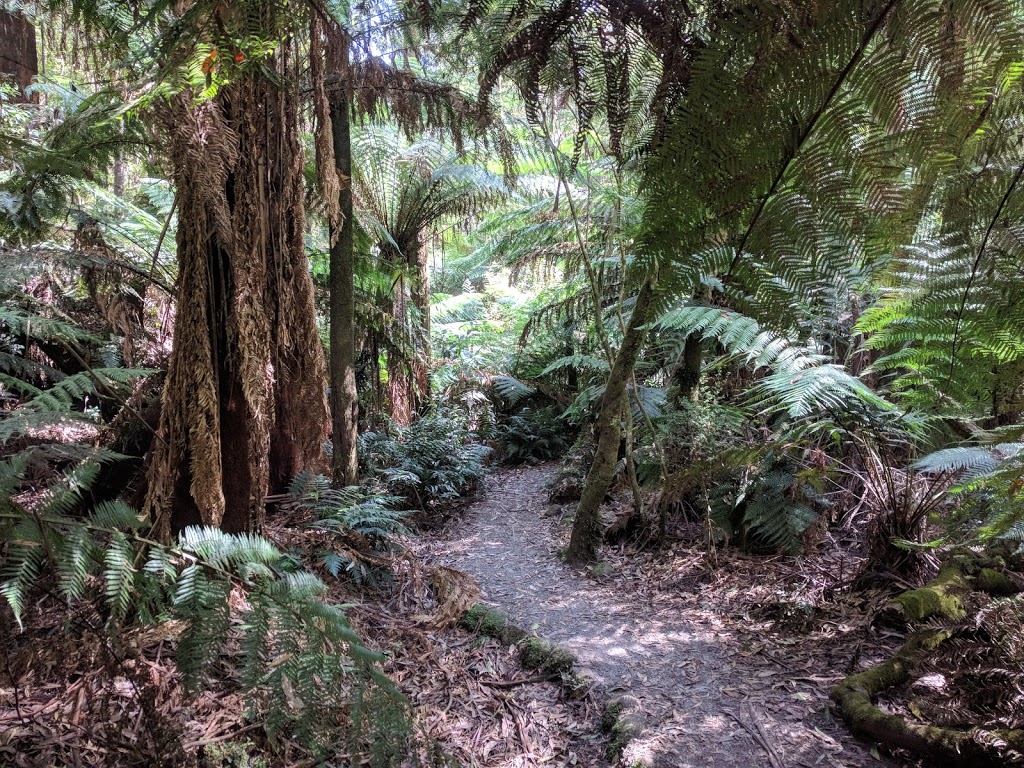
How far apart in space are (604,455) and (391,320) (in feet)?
9.76

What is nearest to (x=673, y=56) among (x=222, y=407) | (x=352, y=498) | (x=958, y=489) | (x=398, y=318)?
(x=958, y=489)

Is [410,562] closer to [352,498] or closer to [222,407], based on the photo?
[352,498]

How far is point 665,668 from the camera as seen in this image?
2758 millimetres

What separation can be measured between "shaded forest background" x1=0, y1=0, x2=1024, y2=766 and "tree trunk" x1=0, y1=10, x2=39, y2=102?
44 millimetres

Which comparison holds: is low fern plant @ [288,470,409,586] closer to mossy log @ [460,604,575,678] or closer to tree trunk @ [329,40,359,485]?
→ tree trunk @ [329,40,359,485]

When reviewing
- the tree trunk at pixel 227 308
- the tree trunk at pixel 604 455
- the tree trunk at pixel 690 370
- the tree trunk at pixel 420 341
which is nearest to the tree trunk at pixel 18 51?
the tree trunk at pixel 227 308

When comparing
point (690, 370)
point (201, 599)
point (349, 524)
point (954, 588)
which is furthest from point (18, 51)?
point (954, 588)

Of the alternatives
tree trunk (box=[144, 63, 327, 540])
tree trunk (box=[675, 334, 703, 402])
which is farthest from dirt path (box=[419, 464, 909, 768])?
tree trunk (box=[144, 63, 327, 540])

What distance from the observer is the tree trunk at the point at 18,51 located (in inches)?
159

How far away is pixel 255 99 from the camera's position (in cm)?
239

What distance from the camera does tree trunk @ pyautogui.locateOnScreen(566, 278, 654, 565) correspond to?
11.9 feet

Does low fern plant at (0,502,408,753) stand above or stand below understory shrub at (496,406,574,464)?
above

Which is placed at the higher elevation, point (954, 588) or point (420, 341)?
point (420, 341)

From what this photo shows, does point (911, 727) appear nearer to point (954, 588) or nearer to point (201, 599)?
point (954, 588)
